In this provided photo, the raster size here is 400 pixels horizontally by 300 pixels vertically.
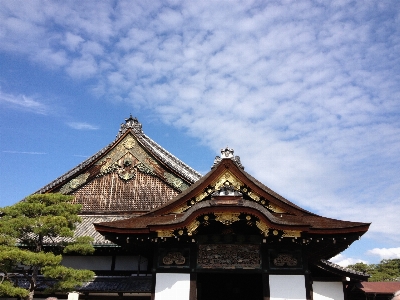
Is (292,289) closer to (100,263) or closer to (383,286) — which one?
(100,263)

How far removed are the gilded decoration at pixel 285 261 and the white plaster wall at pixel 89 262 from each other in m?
7.06

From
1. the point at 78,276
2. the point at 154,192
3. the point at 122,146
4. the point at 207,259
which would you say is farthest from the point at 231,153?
the point at 122,146

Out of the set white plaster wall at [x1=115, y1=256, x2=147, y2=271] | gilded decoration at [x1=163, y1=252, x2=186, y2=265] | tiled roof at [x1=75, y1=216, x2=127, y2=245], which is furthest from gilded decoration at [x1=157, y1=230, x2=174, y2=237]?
white plaster wall at [x1=115, y1=256, x2=147, y2=271]

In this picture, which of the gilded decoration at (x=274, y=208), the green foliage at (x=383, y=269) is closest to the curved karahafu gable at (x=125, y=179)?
the gilded decoration at (x=274, y=208)

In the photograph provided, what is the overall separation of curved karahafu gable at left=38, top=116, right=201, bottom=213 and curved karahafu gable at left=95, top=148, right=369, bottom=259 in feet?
21.2

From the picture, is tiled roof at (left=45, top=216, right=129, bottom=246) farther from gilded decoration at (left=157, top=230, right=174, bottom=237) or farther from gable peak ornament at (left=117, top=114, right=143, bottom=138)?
gable peak ornament at (left=117, top=114, right=143, bottom=138)

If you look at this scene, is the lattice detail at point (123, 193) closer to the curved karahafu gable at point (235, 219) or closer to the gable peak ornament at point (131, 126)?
the gable peak ornament at point (131, 126)

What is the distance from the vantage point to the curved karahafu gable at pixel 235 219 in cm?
1085

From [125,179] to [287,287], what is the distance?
1095 cm

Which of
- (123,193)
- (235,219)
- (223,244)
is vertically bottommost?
(223,244)

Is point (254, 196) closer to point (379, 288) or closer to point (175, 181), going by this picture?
point (175, 181)

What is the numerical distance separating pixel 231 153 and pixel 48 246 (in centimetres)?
772

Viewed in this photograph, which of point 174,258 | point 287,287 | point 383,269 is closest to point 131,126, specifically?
point 174,258

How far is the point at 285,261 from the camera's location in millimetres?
11375
